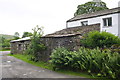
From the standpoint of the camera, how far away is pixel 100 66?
252 inches

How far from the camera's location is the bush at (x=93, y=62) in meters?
5.84

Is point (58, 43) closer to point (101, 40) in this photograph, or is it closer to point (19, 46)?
point (101, 40)

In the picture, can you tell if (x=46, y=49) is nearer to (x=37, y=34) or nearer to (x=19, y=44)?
(x=37, y=34)

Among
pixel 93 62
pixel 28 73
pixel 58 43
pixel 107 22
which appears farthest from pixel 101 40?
pixel 107 22

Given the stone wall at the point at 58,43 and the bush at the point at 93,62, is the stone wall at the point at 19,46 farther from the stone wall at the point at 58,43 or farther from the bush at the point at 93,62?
the bush at the point at 93,62

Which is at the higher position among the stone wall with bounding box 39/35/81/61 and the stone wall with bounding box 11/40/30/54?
the stone wall with bounding box 39/35/81/61

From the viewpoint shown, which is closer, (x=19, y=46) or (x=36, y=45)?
(x=36, y=45)

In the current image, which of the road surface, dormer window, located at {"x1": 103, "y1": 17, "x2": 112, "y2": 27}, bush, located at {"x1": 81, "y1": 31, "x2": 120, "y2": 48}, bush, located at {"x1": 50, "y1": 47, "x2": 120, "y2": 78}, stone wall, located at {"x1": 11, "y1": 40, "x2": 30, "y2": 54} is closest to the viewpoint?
bush, located at {"x1": 50, "y1": 47, "x2": 120, "y2": 78}

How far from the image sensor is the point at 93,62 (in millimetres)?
6762

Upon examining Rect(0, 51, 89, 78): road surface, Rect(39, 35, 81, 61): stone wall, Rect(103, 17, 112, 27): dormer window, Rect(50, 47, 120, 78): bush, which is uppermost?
Rect(103, 17, 112, 27): dormer window

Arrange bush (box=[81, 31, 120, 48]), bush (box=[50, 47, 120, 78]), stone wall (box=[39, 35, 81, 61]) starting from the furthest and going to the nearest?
stone wall (box=[39, 35, 81, 61])
bush (box=[81, 31, 120, 48])
bush (box=[50, 47, 120, 78])

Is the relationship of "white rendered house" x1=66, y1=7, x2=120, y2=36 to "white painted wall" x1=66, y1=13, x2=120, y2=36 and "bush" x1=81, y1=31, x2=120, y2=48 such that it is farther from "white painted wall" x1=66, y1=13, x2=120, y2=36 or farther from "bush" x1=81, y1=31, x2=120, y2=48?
"bush" x1=81, y1=31, x2=120, y2=48

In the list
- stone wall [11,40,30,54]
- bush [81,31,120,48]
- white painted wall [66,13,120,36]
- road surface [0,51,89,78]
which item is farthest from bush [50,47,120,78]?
stone wall [11,40,30,54]

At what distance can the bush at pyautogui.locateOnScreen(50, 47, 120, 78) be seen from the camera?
5842 mm
